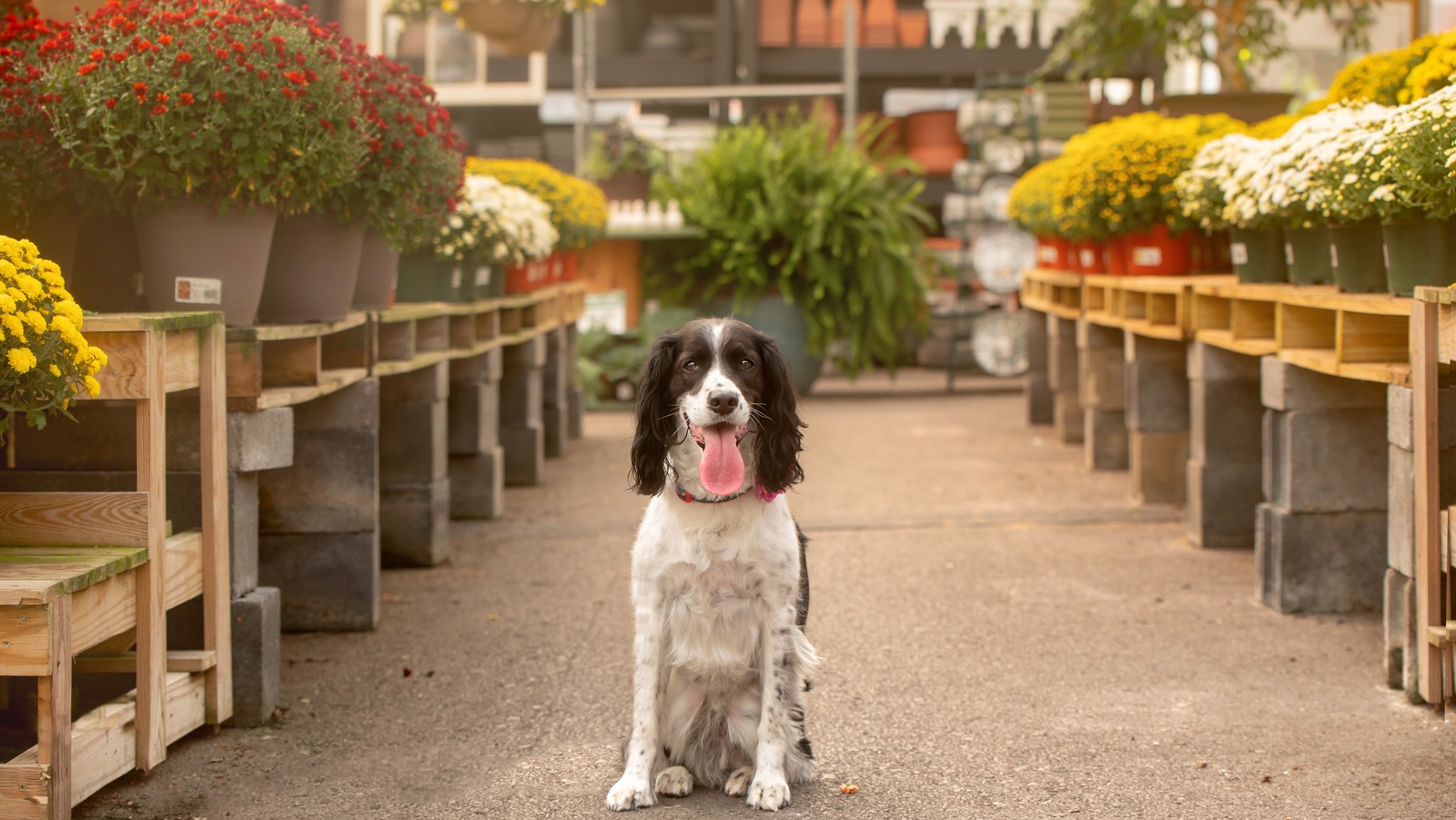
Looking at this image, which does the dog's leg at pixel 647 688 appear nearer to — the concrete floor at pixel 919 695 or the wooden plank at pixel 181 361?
the concrete floor at pixel 919 695

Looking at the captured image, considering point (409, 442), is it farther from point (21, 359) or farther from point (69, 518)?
point (21, 359)

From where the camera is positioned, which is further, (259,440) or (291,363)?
(291,363)

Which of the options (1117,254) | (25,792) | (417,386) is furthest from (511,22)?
Answer: (25,792)

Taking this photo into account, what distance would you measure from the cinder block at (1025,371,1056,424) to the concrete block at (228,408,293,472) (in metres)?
7.64

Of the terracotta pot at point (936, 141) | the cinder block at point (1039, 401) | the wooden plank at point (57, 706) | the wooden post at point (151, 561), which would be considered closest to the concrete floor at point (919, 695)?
the wooden post at point (151, 561)

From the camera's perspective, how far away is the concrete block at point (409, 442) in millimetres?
6109

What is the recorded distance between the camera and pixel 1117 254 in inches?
318

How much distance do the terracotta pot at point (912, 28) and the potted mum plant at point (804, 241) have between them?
4.40 metres

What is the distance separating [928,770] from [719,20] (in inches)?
534

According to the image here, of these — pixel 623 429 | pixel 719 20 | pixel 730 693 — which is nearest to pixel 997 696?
pixel 730 693

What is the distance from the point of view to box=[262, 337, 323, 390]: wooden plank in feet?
15.0

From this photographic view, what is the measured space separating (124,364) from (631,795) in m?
1.53

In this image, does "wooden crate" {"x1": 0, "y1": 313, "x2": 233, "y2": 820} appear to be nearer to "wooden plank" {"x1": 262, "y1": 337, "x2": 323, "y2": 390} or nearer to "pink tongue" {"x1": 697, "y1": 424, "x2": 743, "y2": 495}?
Answer: "wooden plank" {"x1": 262, "y1": 337, "x2": 323, "y2": 390}

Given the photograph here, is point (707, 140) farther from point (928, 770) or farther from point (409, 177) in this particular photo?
point (928, 770)
